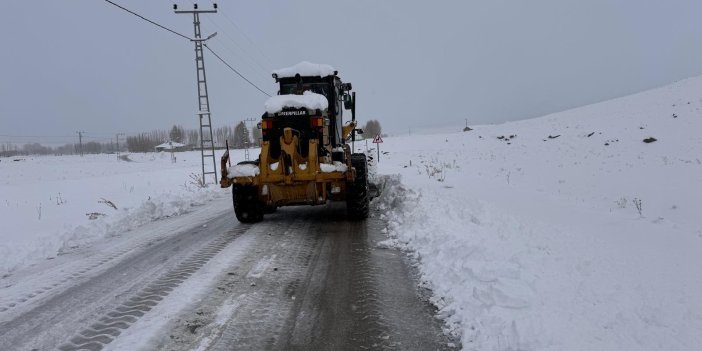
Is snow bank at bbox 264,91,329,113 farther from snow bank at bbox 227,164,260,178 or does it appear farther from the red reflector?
snow bank at bbox 227,164,260,178

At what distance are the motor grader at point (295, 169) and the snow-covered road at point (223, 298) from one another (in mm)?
1288

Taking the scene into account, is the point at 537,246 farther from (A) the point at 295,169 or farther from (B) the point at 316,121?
(B) the point at 316,121

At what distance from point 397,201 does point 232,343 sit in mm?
6856

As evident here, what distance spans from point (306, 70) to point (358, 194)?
Answer: 3256 millimetres

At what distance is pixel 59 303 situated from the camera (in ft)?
15.9

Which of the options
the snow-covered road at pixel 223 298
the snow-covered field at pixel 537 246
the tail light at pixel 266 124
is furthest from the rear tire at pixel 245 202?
the snow-covered field at pixel 537 246

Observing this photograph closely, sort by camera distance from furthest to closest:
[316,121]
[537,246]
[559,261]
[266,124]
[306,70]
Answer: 1. [306,70]
2. [266,124]
3. [316,121]
4. [537,246]
5. [559,261]

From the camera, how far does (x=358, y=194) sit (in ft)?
29.3

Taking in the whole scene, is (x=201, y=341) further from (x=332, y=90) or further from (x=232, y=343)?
(x=332, y=90)

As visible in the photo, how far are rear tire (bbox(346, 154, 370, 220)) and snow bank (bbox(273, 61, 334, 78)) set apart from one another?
2417mm

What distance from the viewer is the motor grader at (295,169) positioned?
343 inches

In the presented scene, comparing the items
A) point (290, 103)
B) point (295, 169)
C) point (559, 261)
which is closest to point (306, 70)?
point (290, 103)

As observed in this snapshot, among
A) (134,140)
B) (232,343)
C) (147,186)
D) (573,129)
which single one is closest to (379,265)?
(232,343)

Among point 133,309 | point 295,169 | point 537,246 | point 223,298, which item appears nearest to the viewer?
point 133,309
